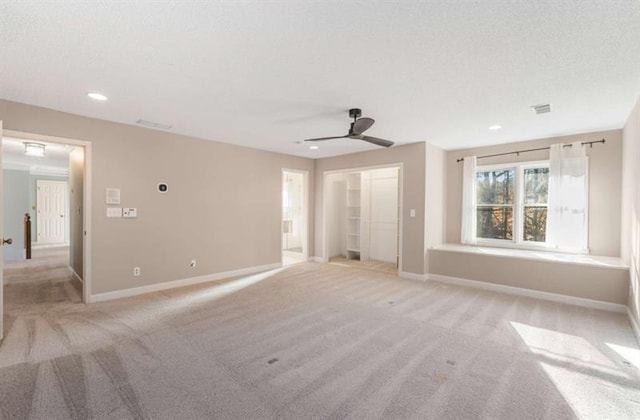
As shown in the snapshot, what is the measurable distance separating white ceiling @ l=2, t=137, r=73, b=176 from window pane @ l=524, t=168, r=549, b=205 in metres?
8.19

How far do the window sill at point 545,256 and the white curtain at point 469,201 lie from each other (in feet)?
0.82

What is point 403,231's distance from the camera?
5.47m

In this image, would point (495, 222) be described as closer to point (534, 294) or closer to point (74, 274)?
point (534, 294)

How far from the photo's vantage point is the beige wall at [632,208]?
2990 mm

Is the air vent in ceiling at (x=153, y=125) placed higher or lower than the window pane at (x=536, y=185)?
higher

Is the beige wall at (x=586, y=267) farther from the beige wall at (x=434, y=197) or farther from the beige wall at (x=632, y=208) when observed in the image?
the beige wall at (x=434, y=197)

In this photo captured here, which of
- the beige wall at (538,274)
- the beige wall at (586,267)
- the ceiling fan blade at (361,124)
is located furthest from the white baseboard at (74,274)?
the beige wall at (586,267)

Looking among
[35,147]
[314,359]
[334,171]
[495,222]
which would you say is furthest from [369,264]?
[35,147]

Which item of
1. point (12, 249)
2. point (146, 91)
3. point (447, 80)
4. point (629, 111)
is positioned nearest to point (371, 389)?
point (447, 80)

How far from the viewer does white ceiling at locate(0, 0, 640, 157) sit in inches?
69.7

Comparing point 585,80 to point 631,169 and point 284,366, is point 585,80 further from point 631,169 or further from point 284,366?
point 284,366

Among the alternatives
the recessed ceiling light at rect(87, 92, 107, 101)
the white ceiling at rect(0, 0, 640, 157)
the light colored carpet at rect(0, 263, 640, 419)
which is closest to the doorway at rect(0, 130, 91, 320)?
the light colored carpet at rect(0, 263, 640, 419)

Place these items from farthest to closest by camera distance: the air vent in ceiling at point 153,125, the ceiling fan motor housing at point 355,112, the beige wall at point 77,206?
the beige wall at point 77,206 → the air vent in ceiling at point 153,125 → the ceiling fan motor housing at point 355,112

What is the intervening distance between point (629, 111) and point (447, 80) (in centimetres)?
268
